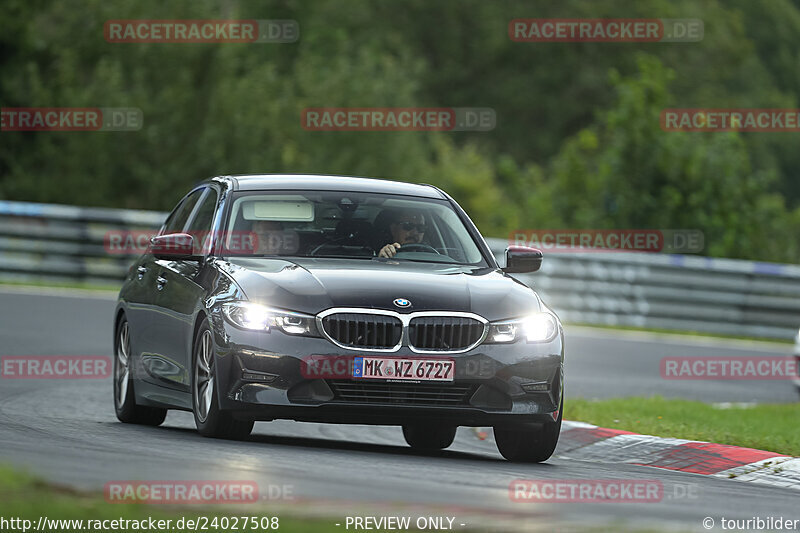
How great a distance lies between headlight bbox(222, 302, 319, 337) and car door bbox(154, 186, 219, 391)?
2.06 feet

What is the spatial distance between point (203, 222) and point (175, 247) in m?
0.70

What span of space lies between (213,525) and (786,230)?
1283 inches

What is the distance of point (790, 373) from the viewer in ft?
73.9

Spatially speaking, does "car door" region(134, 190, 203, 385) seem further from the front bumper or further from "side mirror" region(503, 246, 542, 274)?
"side mirror" region(503, 246, 542, 274)

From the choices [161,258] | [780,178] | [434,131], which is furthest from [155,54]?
[780,178]

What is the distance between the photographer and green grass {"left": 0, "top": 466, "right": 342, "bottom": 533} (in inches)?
259

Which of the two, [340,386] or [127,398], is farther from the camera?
[127,398]

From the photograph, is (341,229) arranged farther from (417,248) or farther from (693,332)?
(693,332)

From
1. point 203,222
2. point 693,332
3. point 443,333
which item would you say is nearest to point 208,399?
point 443,333

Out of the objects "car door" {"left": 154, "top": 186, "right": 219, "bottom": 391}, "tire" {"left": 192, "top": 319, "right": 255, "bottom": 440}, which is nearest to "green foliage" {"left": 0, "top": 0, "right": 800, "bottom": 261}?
"car door" {"left": 154, "top": 186, "right": 219, "bottom": 391}

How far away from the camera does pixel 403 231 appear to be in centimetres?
1127

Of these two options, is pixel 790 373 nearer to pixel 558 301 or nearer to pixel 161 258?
pixel 558 301

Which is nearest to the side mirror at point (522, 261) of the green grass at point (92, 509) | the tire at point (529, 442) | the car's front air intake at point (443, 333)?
the tire at point (529, 442)

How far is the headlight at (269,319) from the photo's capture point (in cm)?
982
